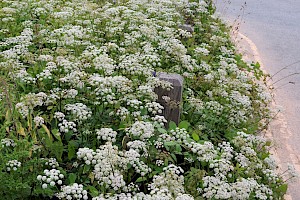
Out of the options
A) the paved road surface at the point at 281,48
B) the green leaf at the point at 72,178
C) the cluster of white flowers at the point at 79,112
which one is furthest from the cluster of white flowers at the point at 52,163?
the paved road surface at the point at 281,48

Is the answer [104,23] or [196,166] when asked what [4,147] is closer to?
[196,166]

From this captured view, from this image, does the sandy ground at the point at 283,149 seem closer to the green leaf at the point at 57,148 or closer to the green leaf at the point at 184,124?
the green leaf at the point at 184,124

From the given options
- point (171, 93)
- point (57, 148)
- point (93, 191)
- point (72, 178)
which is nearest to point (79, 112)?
point (57, 148)

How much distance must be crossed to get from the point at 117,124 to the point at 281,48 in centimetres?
582

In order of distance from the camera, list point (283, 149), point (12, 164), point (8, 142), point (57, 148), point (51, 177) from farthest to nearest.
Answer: point (283, 149)
point (57, 148)
point (8, 142)
point (12, 164)
point (51, 177)

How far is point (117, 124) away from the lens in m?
3.47

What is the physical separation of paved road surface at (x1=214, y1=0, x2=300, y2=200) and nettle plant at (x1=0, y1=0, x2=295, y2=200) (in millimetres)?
869

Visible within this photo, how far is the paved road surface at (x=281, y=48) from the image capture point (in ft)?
17.4

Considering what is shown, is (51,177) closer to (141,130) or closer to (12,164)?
(12,164)

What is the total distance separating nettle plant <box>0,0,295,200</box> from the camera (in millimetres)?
2666

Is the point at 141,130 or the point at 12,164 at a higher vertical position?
the point at 141,130

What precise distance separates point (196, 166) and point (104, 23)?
238 cm

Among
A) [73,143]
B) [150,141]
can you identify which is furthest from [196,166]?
[73,143]

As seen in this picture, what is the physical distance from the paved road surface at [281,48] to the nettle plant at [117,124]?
869 millimetres
